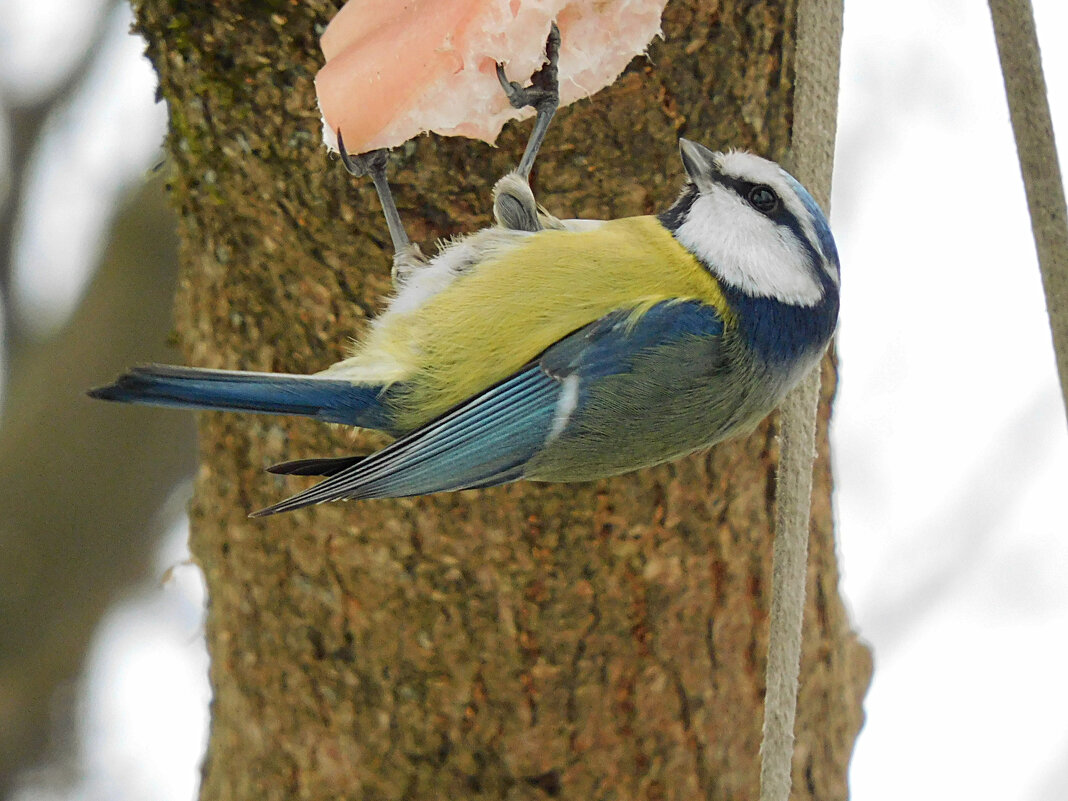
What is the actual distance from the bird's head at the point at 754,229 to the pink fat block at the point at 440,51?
0.14m

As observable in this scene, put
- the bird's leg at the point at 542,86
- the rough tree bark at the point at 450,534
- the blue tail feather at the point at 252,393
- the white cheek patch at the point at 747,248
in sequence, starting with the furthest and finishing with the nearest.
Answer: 1. the rough tree bark at the point at 450,534
2. the white cheek patch at the point at 747,248
3. the bird's leg at the point at 542,86
4. the blue tail feather at the point at 252,393

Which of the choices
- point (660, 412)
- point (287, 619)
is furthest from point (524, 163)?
point (287, 619)

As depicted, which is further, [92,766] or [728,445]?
[92,766]

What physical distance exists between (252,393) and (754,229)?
502mm

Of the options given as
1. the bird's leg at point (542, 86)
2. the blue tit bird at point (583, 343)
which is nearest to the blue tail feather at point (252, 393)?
the blue tit bird at point (583, 343)

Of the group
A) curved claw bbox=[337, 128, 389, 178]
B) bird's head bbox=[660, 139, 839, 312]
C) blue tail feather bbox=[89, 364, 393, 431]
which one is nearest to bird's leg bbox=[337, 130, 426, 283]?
curved claw bbox=[337, 128, 389, 178]

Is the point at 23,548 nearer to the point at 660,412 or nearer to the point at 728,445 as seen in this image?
the point at 728,445

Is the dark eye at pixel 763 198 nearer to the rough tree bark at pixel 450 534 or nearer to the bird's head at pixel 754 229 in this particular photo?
the bird's head at pixel 754 229

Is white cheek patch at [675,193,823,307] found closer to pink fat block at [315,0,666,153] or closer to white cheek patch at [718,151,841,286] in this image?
white cheek patch at [718,151,841,286]

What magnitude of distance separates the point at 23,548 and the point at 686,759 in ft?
5.72

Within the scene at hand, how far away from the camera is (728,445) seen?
1.43 m

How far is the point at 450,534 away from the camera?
1.40m

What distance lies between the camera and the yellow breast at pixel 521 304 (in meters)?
1.15

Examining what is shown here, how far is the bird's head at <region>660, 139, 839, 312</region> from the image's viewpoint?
1075mm
